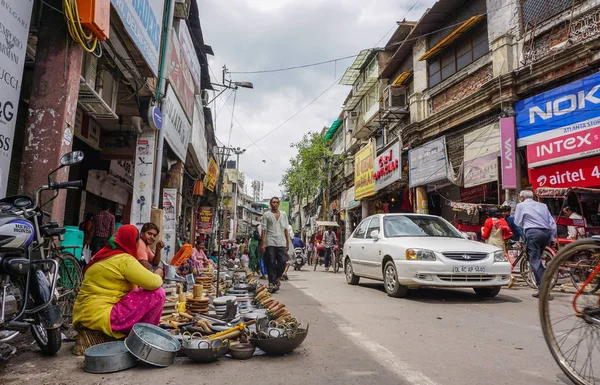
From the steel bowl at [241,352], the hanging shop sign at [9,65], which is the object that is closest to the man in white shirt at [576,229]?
the steel bowl at [241,352]

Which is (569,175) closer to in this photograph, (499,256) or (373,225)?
(499,256)

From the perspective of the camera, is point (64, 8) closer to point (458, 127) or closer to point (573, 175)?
point (573, 175)

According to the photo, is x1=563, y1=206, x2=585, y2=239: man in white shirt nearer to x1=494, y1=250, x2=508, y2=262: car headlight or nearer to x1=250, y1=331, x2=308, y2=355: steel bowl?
x1=494, y1=250, x2=508, y2=262: car headlight

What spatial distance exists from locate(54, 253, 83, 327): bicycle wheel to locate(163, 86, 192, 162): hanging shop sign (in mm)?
4861

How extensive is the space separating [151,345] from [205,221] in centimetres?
2372

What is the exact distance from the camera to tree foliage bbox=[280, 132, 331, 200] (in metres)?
31.7

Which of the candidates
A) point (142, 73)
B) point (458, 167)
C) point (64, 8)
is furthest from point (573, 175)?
point (64, 8)

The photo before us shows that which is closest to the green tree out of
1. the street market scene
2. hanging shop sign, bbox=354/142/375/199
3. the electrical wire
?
hanging shop sign, bbox=354/142/375/199

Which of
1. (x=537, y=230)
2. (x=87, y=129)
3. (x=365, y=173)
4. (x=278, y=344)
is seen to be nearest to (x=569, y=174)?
(x=537, y=230)

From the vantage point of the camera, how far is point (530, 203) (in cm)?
698

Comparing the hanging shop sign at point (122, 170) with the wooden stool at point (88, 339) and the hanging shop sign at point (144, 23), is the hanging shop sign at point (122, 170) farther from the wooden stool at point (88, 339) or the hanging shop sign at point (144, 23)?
the wooden stool at point (88, 339)

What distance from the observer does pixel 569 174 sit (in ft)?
31.6

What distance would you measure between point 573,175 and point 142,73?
10.2 meters

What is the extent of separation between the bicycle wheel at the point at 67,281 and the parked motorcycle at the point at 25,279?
122cm
